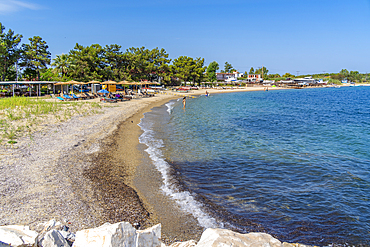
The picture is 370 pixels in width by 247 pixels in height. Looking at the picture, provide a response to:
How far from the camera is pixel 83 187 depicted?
7902mm

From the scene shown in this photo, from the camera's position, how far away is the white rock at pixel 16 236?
4332mm

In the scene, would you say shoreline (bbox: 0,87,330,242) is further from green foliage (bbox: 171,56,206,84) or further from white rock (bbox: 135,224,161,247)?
green foliage (bbox: 171,56,206,84)

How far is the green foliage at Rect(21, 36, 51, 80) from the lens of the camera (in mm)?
50688

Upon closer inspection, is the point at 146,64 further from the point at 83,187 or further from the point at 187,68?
the point at 83,187

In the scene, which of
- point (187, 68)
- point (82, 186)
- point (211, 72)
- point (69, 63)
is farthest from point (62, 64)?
point (211, 72)

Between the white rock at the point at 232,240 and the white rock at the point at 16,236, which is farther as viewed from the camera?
the white rock at the point at 16,236

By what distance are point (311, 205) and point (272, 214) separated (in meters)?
1.61

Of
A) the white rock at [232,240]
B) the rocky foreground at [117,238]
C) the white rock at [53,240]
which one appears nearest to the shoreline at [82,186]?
the rocky foreground at [117,238]

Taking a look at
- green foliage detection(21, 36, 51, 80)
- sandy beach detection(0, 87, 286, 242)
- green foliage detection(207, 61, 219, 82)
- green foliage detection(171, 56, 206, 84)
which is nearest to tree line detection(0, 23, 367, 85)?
green foliage detection(21, 36, 51, 80)

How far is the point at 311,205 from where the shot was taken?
25.5ft

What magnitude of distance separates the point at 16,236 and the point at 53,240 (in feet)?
2.65

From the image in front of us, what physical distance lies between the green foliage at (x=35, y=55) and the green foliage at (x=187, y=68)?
4490cm

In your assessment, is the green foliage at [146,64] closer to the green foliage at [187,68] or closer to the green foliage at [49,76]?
the green foliage at [187,68]

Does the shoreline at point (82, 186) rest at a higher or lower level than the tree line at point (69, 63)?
lower
